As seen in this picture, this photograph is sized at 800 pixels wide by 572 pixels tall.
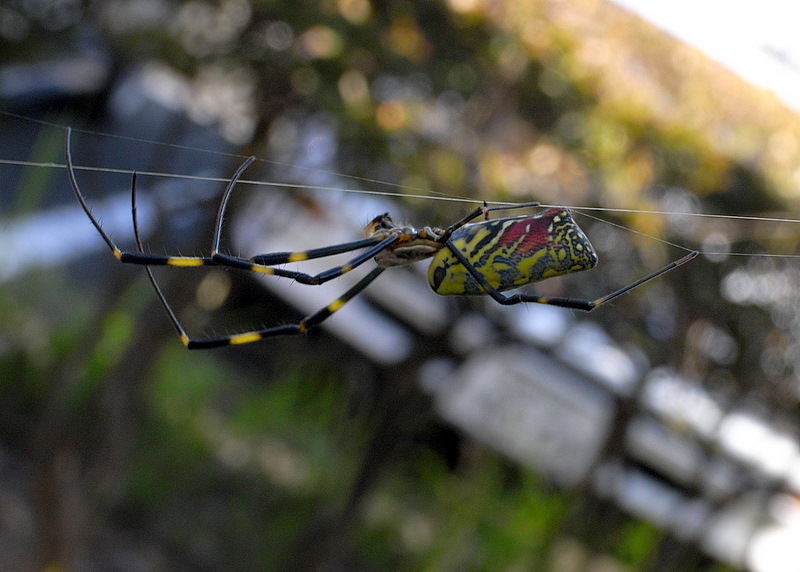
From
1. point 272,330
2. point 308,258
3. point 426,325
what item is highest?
point 426,325

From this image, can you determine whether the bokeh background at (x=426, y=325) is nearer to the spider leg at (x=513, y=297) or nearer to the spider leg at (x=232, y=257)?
the spider leg at (x=232, y=257)

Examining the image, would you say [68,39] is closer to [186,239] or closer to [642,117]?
[186,239]

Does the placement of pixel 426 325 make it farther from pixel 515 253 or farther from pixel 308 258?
pixel 515 253

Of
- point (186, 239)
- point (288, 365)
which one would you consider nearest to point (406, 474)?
point (288, 365)

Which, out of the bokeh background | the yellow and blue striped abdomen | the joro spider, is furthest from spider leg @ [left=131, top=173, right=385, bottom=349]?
the bokeh background

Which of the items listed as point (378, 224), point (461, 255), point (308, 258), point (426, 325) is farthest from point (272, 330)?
point (426, 325)

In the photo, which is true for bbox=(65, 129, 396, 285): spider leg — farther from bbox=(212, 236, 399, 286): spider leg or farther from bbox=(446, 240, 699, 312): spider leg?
bbox=(446, 240, 699, 312): spider leg
